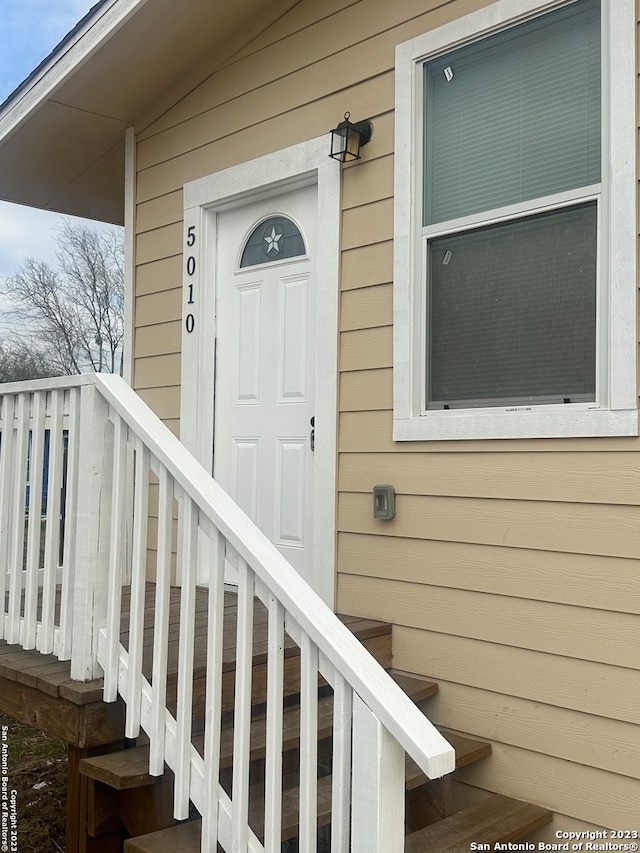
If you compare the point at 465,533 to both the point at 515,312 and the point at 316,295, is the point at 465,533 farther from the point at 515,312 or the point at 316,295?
the point at 316,295

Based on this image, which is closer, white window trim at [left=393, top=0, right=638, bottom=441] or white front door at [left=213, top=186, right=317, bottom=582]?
white window trim at [left=393, top=0, right=638, bottom=441]

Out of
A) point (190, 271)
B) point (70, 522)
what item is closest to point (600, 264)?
point (70, 522)

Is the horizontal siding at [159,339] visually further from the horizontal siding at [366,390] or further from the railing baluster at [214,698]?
the railing baluster at [214,698]

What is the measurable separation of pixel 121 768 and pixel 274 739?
62 cm

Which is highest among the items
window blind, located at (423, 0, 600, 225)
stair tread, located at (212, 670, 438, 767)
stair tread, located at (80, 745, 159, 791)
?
window blind, located at (423, 0, 600, 225)

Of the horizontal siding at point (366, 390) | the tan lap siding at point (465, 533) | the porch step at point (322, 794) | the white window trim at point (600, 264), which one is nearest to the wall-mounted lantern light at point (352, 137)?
the tan lap siding at point (465, 533)

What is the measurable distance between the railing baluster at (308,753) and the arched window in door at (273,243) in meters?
2.24

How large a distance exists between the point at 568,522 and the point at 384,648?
0.87 meters

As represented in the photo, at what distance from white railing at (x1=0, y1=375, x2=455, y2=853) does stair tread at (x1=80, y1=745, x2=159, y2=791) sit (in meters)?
0.07

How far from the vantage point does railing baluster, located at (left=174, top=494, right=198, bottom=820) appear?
223 centimetres

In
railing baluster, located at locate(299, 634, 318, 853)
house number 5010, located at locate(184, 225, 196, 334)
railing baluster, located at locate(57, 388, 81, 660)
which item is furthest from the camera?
house number 5010, located at locate(184, 225, 196, 334)

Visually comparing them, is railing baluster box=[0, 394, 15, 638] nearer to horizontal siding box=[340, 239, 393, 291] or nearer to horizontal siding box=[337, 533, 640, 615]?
horizontal siding box=[337, 533, 640, 615]

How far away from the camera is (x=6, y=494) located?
3.00 m

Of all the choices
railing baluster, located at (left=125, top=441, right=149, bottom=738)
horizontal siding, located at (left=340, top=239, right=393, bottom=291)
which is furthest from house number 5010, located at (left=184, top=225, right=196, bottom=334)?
railing baluster, located at (left=125, top=441, right=149, bottom=738)
